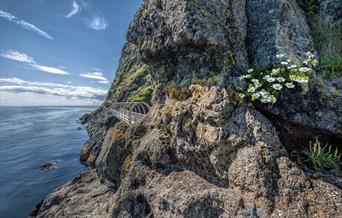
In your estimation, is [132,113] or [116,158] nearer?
[116,158]

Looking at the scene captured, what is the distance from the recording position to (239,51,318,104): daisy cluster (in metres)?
4.71

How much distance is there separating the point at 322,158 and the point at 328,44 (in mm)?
4002

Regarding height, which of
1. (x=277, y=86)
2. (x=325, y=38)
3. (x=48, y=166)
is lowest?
(x=48, y=166)

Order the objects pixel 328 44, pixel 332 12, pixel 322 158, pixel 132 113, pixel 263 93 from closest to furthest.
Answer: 1. pixel 322 158
2. pixel 263 93
3. pixel 328 44
4. pixel 332 12
5. pixel 132 113

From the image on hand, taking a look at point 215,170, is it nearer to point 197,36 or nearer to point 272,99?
point 272,99

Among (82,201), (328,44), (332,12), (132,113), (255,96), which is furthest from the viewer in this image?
(132,113)

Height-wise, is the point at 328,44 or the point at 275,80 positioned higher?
the point at 328,44

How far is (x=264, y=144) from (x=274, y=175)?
2.25ft

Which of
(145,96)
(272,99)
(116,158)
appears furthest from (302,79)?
(145,96)

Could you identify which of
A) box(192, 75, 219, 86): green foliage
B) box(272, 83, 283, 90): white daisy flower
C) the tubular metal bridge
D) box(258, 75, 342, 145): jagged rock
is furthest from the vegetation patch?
the tubular metal bridge

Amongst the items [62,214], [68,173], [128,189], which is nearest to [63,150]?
[68,173]

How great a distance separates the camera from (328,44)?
6.29 m

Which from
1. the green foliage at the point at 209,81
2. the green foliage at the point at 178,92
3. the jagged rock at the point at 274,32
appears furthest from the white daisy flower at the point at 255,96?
the green foliage at the point at 178,92

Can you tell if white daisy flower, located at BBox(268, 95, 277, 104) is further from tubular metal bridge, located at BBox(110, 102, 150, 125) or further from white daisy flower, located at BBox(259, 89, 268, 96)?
tubular metal bridge, located at BBox(110, 102, 150, 125)
